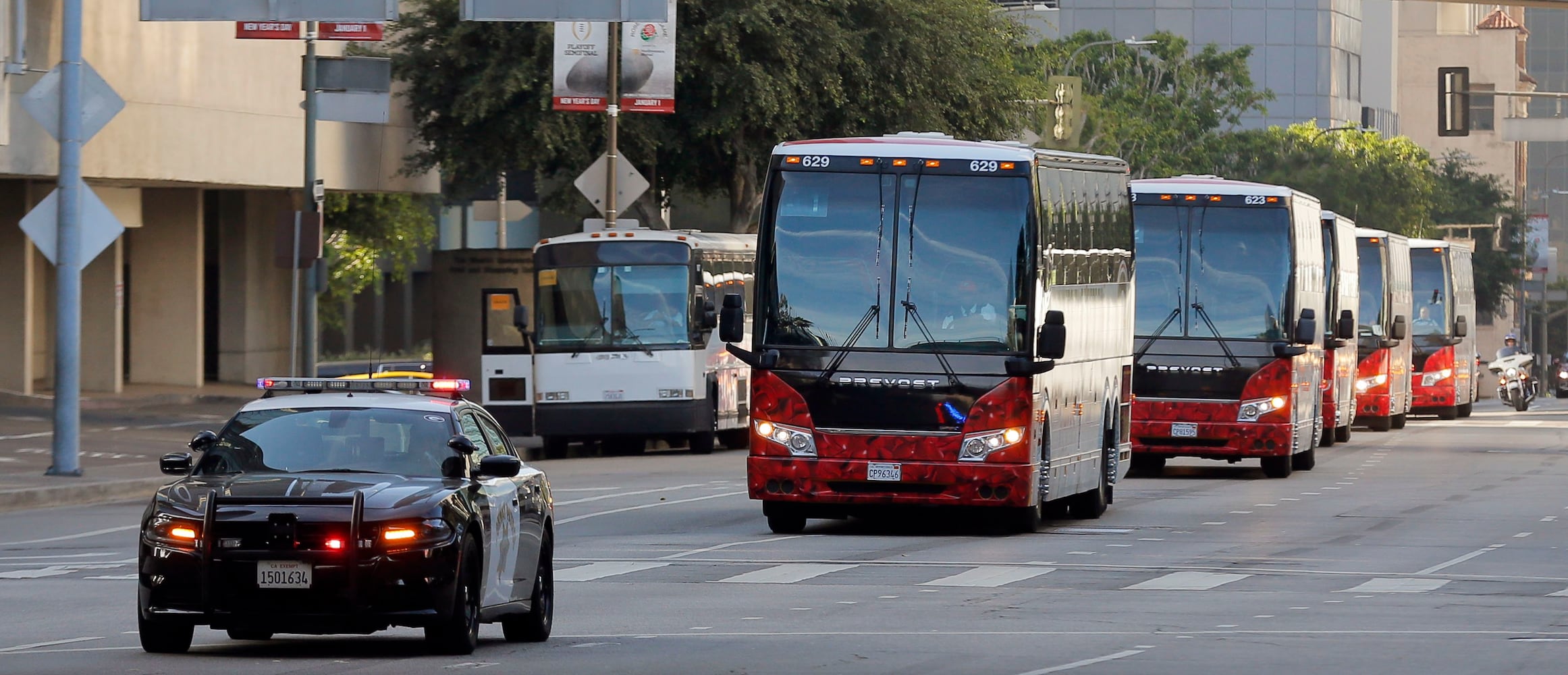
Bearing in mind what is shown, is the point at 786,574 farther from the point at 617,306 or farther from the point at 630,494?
the point at 617,306

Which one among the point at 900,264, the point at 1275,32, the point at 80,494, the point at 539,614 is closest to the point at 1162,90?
the point at 1275,32

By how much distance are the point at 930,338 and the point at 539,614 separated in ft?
23.7

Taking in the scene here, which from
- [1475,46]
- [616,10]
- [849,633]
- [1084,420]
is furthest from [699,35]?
[1475,46]

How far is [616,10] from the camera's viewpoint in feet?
95.2

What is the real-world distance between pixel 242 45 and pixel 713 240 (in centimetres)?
1011

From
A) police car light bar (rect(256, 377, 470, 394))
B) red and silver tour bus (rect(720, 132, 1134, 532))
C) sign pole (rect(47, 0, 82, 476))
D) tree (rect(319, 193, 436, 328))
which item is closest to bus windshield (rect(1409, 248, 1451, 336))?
tree (rect(319, 193, 436, 328))

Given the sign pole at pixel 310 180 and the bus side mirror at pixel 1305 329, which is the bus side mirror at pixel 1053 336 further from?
the sign pole at pixel 310 180

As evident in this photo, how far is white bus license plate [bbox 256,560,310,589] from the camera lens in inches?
441

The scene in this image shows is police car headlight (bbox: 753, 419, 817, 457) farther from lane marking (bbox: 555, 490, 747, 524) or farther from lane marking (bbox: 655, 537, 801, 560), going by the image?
lane marking (bbox: 555, 490, 747, 524)

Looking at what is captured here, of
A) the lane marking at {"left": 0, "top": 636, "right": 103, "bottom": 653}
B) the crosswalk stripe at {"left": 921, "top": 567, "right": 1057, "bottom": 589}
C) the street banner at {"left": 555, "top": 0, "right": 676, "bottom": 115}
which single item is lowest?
the crosswalk stripe at {"left": 921, "top": 567, "right": 1057, "bottom": 589}

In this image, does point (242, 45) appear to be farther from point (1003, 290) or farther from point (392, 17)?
point (1003, 290)

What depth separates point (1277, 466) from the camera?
29500mm

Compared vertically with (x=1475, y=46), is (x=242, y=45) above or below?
below

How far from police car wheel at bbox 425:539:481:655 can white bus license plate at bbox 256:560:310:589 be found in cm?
68
